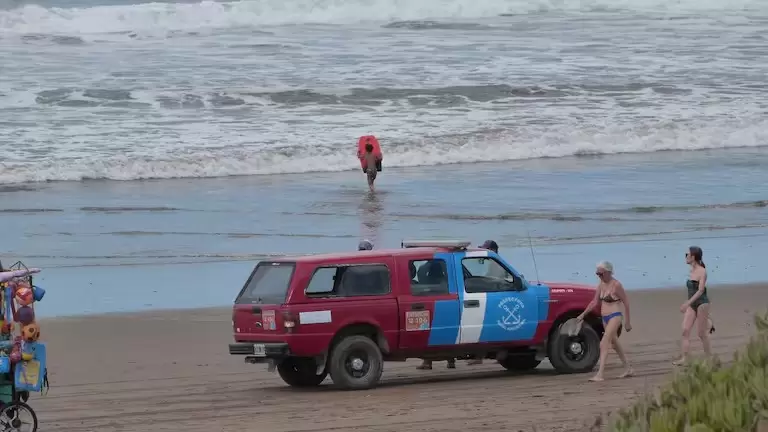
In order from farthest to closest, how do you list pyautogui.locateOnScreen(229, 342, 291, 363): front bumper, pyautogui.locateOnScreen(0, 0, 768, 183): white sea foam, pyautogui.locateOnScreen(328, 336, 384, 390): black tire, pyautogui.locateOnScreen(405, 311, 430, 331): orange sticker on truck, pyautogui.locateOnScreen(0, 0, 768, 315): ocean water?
pyautogui.locateOnScreen(0, 0, 768, 183): white sea foam < pyautogui.locateOnScreen(0, 0, 768, 315): ocean water < pyautogui.locateOnScreen(405, 311, 430, 331): orange sticker on truck < pyautogui.locateOnScreen(328, 336, 384, 390): black tire < pyautogui.locateOnScreen(229, 342, 291, 363): front bumper

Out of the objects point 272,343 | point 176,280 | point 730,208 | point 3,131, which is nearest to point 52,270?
point 176,280

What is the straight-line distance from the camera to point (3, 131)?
34156 mm

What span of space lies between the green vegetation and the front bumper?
22.3ft

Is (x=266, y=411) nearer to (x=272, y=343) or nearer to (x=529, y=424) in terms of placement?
(x=272, y=343)

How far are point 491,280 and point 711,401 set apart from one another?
26.0 feet

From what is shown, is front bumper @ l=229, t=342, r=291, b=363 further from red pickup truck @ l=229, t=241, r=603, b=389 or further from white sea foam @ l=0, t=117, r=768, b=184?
white sea foam @ l=0, t=117, r=768, b=184

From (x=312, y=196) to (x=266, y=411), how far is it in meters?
15.3

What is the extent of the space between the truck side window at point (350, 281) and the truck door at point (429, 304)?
0.20 meters

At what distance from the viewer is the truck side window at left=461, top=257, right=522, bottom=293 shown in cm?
1345

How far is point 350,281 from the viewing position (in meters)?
13.0

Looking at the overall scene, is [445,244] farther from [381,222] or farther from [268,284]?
[381,222]

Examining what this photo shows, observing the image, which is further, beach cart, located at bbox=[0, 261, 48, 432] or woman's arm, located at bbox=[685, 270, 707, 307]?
woman's arm, located at bbox=[685, 270, 707, 307]

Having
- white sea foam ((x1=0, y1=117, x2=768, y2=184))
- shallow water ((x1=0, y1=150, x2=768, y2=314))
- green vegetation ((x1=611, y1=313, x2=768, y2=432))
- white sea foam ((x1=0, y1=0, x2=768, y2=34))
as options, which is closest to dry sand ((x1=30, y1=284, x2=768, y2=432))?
shallow water ((x1=0, y1=150, x2=768, y2=314))

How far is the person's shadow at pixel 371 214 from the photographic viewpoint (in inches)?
874
